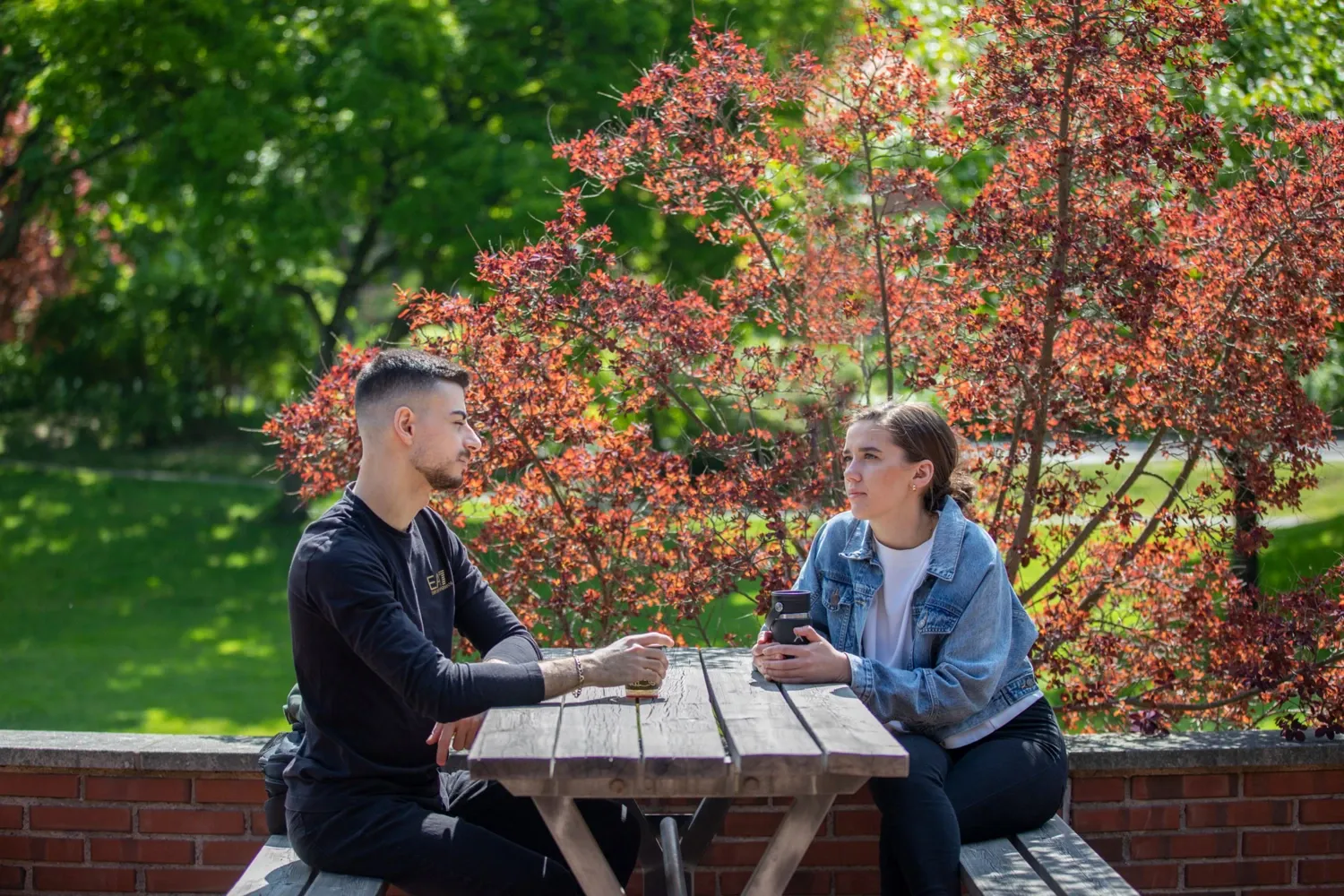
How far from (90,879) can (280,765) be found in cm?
106

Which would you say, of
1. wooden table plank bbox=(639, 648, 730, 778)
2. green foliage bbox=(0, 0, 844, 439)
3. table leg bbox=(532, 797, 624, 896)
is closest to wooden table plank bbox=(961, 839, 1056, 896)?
wooden table plank bbox=(639, 648, 730, 778)

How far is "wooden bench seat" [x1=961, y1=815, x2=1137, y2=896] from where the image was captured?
2902mm

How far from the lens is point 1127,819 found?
3.93m

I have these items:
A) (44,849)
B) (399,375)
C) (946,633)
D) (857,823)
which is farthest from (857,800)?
(44,849)

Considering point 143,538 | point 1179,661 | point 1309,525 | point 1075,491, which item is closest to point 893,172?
point 1075,491

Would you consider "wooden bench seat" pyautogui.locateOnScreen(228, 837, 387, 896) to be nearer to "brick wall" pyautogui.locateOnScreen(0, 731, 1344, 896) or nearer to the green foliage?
"brick wall" pyautogui.locateOnScreen(0, 731, 1344, 896)

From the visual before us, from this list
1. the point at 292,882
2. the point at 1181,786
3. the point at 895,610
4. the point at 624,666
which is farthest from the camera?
the point at 1181,786

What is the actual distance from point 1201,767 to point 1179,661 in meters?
0.67

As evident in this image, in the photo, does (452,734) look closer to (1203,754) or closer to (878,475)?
(878,475)

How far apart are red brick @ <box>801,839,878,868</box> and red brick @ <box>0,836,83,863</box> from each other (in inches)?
81.7

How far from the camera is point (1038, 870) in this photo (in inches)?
119

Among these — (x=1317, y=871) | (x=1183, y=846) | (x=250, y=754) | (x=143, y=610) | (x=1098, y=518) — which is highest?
(x=1098, y=518)

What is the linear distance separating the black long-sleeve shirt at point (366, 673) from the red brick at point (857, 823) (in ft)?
4.27

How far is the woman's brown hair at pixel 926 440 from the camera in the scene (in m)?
3.56
